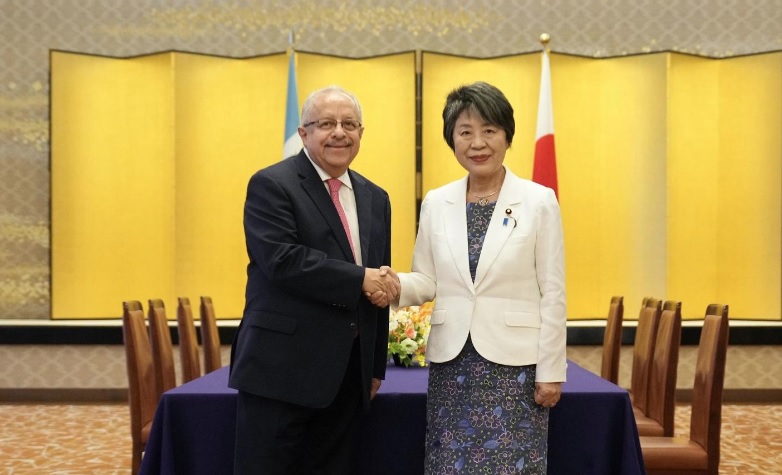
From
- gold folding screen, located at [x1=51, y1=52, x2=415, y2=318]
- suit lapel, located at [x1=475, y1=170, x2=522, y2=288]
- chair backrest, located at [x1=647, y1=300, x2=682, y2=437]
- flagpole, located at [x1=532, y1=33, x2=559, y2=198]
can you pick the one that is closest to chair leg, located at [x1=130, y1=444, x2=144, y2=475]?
suit lapel, located at [x1=475, y1=170, x2=522, y2=288]

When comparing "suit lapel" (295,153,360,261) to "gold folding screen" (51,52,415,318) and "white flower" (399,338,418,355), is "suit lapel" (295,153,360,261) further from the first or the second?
"gold folding screen" (51,52,415,318)

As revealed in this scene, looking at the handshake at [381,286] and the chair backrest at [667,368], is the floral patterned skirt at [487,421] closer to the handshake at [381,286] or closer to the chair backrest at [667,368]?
the handshake at [381,286]

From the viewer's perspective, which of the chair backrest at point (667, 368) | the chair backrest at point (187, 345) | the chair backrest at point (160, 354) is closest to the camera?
the chair backrest at point (667, 368)

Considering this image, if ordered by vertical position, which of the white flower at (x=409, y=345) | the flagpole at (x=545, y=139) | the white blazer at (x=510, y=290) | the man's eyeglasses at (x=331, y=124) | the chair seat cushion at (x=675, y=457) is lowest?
the chair seat cushion at (x=675, y=457)

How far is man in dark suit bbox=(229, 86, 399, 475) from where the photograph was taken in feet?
7.50

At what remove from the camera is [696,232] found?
278 inches

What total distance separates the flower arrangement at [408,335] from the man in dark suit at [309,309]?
0.96 m

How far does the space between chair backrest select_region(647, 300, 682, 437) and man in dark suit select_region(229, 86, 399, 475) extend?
186cm

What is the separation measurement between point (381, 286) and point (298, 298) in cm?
23

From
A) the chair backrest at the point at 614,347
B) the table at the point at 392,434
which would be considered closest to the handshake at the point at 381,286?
the table at the point at 392,434

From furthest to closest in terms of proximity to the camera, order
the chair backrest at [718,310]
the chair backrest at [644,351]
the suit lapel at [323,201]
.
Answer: the chair backrest at [644,351] < the chair backrest at [718,310] < the suit lapel at [323,201]

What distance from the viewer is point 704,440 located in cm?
323

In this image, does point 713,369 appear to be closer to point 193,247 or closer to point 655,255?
point 655,255

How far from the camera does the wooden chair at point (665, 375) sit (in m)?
3.80
